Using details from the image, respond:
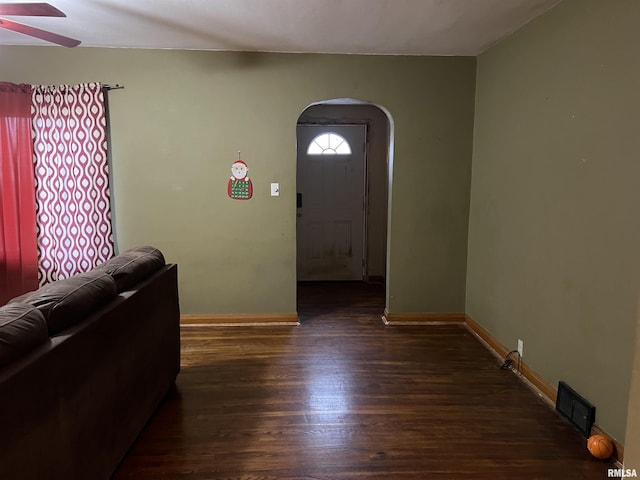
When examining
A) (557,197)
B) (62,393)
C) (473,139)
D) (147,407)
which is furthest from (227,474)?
(473,139)

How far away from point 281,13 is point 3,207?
2.83 meters

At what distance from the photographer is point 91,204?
3.87m

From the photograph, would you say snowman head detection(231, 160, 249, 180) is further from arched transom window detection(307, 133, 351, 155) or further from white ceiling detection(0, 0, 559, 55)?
arched transom window detection(307, 133, 351, 155)

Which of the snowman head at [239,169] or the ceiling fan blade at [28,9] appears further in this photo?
the snowman head at [239,169]

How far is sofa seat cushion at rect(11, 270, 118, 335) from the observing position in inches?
64.6

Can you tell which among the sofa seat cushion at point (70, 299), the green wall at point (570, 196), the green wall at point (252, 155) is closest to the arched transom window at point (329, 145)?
the green wall at point (252, 155)

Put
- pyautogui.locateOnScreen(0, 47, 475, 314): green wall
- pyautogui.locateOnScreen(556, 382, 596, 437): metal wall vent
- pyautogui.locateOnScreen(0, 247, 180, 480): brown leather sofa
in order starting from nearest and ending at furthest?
1. pyautogui.locateOnScreen(0, 247, 180, 480): brown leather sofa
2. pyautogui.locateOnScreen(556, 382, 596, 437): metal wall vent
3. pyautogui.locateOnScreen(0, 47, 475, 314): green wall

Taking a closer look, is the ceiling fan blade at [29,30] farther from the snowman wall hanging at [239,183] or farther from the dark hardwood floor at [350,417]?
the dark hardwood floor at [350,417]

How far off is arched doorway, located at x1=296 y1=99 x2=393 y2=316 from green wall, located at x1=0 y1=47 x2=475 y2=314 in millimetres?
1510

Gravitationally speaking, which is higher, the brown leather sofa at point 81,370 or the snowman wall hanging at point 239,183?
the snowman wall hanging at point 239,183

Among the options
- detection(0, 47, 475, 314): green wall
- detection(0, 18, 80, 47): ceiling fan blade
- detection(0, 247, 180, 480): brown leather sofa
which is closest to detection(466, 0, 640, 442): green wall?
detection(0, 47, 475, 314): green wall

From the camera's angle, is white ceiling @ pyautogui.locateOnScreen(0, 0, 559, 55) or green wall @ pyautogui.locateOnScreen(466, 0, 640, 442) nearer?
green wall @ pyautogui.locateOnScreen(466, 0, 640, 442)

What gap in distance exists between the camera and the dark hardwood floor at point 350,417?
84.4 inches

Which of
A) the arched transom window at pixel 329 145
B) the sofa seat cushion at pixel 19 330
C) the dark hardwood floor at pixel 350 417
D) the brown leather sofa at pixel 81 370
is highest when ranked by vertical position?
the arched transom window at pixel 329 145
